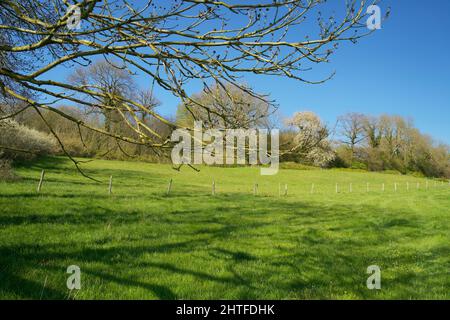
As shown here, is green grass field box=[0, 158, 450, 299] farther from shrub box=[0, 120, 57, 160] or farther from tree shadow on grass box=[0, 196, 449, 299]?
shrub box=[0, 120, 57, 160]

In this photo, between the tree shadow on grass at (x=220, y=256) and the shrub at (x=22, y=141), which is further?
the shrub at (x=22, y=141)

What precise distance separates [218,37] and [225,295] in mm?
3256

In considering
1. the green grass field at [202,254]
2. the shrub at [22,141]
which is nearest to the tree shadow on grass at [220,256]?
the green grass field at [202,254]

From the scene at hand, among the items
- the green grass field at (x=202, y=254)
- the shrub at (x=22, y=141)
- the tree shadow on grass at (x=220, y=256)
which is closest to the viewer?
the green grass field at (x=202, y=254)

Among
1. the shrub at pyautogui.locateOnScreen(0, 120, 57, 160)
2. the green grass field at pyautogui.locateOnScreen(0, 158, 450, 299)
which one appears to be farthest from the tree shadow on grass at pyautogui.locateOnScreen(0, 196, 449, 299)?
the shrub at pyautogui.locateOnScreen(0, 120, 57, 160)

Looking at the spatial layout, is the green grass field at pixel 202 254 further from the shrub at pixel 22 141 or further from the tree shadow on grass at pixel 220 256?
the shrub at pixel 22 141

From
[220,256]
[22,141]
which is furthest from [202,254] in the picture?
[22,141]

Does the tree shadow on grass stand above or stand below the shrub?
below

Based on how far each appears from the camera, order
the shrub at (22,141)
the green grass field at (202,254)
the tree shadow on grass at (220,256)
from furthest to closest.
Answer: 1. the shrub at (22,141)
2. the tree shadow on grass at (220,256)
3. the green grass field at (202,254)
